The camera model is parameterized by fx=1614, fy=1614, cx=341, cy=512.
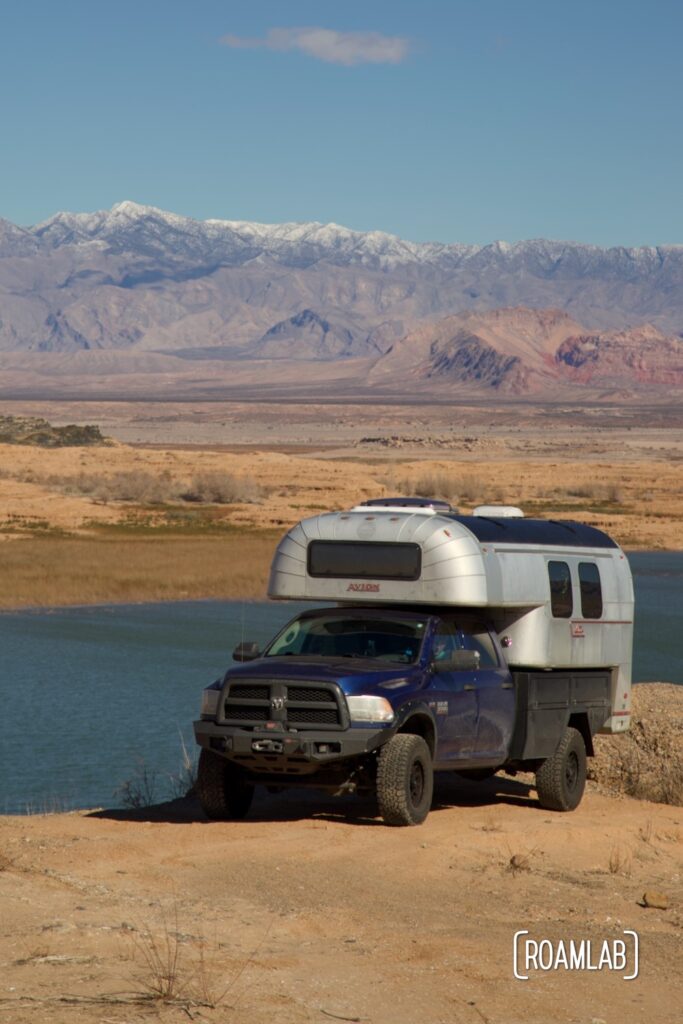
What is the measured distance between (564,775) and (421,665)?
2.22 m

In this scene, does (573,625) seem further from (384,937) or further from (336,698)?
(384,937)

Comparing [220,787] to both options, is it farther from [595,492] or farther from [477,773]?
[595,492]

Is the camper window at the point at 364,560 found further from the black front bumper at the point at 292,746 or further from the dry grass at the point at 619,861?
the dry grass at the point at 619,861

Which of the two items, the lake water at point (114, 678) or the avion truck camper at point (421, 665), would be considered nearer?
the avion truck camper at point (421, 665)

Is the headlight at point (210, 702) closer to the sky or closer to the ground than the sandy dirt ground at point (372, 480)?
closer to the sky

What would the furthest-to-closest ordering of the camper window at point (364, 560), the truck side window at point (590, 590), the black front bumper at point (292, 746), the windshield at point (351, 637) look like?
the truck side window at point (590, 590)
the camper window at point (364, 560)
the windshield at point (351, 637)
the black front bumper at point (292, 746)

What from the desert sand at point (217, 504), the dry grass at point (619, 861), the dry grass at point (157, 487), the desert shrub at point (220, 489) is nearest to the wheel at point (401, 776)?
the dry grass at point (619, 861)

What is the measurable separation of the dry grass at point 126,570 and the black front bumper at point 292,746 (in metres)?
28.7

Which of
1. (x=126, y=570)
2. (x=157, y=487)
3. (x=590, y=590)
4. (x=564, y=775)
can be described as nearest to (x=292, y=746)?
(x=564, y=775)

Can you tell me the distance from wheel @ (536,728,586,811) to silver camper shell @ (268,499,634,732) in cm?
69

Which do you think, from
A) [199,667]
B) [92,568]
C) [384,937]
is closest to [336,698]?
[384,937]

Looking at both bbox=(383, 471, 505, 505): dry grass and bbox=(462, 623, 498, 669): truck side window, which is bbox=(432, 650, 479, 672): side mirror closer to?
bbox=(462, 623, 498, 669): truck side window

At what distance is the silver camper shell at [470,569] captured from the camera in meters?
13.5

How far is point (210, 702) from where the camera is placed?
12.9 meters
